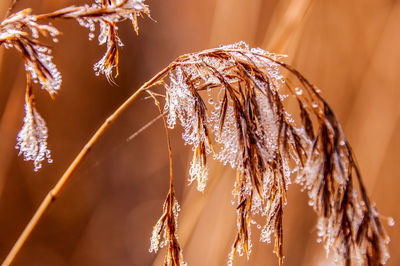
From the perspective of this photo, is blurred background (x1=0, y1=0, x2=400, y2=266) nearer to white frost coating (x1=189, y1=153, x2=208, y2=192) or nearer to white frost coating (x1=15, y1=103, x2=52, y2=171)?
white frost coating (x1=189, y1=153, x2=208, y2=192)

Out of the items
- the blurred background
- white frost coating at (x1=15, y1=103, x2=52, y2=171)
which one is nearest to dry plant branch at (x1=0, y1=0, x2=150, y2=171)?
white frost coating at (x1=15, y1=103, x2=52, y2=171)

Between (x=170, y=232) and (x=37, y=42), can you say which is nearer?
(x=37, y=42)

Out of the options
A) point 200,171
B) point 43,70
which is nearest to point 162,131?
point 200,171

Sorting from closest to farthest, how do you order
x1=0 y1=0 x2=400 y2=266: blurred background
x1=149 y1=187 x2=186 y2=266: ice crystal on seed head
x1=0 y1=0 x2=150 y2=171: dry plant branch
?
x1=0 y1=0 x2=150 y2=171: dry plant branch, x1=149 y1=187 x2=186 y2=266: ice crystal on seed head, x1=0 y1=0 x2=400 y2=266: blurred background

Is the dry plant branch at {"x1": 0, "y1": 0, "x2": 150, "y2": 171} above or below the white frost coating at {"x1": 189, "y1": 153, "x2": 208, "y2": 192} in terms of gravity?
above

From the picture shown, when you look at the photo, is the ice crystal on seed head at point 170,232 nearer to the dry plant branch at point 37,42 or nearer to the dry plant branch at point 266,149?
the dry plant branch at point 266,149

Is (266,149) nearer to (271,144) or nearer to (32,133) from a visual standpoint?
(271,144)
